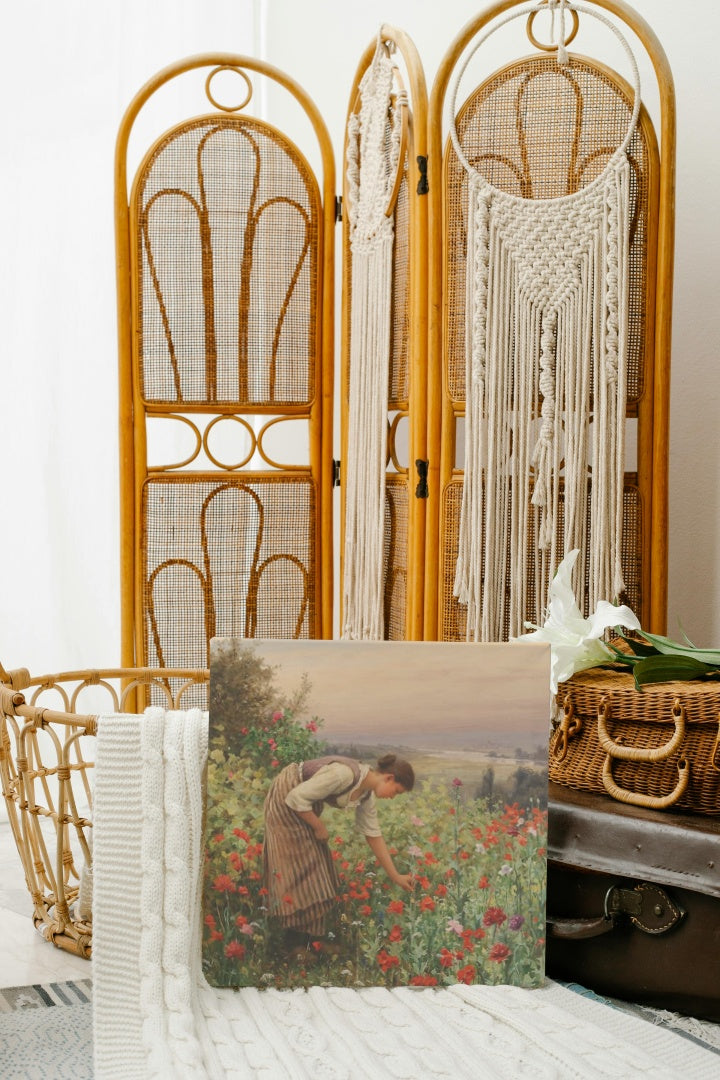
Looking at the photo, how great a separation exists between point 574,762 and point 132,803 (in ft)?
1.30

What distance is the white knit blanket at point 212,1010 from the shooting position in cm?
75

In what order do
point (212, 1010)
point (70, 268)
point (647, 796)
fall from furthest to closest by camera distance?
point (70, 268), point (647, 796), point (212, 1010)

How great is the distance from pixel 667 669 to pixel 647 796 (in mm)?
114

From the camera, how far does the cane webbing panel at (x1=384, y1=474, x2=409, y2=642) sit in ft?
4.63

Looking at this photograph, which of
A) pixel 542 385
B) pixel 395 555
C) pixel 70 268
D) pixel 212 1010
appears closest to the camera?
pixel 212 1010

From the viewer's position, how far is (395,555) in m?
1.45

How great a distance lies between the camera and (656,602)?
1297 mm

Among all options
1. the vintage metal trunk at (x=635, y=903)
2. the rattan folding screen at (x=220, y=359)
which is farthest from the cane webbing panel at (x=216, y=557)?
the vintage metal trunk at (x=635, y=903)

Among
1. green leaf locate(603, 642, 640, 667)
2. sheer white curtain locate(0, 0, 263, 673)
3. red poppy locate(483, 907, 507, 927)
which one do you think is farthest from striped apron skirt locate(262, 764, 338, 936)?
sheer white curtain locate(0, 0, 263, 673)

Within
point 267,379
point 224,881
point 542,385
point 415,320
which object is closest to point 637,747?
point 224,881

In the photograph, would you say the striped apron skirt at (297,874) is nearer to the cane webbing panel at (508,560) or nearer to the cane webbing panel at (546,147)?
the cane webbing panel at (508,560)

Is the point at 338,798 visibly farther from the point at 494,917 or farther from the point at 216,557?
the point at 216,557

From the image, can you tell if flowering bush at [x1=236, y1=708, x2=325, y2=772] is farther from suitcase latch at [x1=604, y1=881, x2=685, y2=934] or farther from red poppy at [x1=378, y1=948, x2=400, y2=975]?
suitcase latch at [x1=604, y1=881, x2=685, y2=934]

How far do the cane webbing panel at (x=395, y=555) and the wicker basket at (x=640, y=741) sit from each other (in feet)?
1.42
